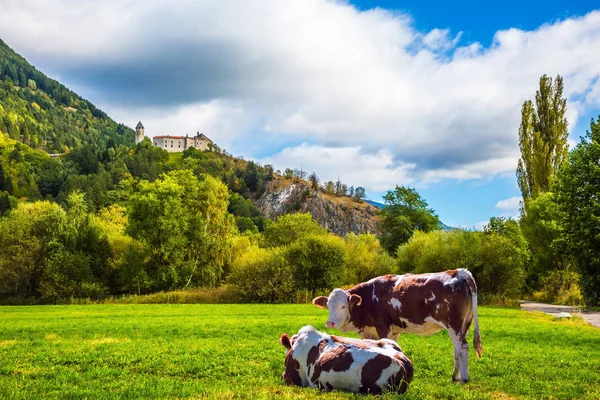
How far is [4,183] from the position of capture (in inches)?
5994

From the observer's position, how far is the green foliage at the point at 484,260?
42438 millimetres

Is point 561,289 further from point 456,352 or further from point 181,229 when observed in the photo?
point 456,352

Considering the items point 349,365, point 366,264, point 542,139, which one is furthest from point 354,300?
point 542,139

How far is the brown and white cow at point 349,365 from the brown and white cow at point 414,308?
157 cm

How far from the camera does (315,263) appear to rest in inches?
1772

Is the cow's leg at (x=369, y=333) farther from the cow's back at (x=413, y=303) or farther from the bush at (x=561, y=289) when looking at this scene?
the bush at (x=561, y=289)

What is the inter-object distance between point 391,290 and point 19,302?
44.8 metres

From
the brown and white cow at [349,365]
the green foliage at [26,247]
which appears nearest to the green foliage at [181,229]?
the green foliage at [26,247]

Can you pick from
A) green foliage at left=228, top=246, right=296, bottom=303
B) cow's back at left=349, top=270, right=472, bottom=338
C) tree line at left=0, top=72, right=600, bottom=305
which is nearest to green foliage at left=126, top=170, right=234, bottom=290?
tree line at left=0, top=72, right=600, bottom=305

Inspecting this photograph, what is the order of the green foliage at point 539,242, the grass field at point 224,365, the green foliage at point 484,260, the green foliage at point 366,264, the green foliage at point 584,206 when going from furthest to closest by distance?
the green foliage at point 366,264
the green foliage at point 539,242
the green foliage at point 484,260
the green foliage at point 584,206
the grass field at point 224,365

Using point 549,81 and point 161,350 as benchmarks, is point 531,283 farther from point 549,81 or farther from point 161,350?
point 161,350

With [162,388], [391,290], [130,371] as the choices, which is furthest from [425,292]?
[130,371]

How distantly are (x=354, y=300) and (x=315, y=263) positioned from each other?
114 feet

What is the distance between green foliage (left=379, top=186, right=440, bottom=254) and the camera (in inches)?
2687
